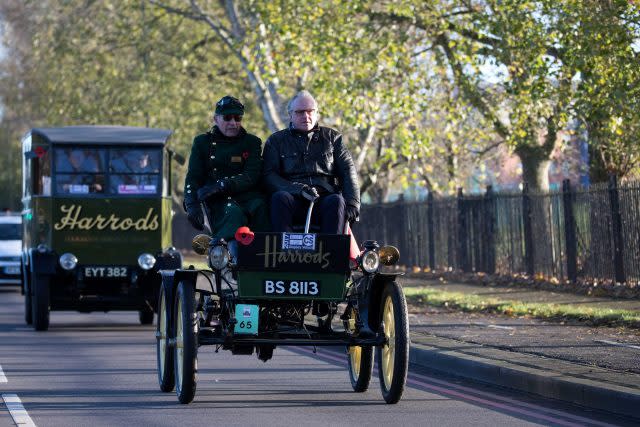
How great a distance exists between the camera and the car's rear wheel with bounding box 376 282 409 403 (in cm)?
1080

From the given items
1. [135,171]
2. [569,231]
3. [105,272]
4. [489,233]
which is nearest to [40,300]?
[105,272]

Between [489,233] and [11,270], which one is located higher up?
[489,233]

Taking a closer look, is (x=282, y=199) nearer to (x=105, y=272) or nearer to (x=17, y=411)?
(x=17, y=411)

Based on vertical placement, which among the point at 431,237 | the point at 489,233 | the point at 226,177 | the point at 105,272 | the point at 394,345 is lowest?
the point at 394,345

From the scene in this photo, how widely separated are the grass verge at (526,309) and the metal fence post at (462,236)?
19.7 feet

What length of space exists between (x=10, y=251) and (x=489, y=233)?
35.6 feet

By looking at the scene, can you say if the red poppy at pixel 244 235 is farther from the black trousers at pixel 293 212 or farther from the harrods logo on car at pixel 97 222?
the harrods logo on car at pixel 97 222

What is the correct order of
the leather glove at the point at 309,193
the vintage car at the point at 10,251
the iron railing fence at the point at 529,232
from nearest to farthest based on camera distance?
the leather glove at the point at 309,193
the iron railing fence at the point at 529,232
the vintage car at the point at 10,251

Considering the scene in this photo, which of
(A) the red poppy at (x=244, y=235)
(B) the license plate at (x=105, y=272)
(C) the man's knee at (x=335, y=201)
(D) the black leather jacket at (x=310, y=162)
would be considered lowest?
(A) the red poppy at (x=244, y=235)

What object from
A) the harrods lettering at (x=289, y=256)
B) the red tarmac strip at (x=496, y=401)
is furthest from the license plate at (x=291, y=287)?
the red tarmac strip at (x=496, y=401)

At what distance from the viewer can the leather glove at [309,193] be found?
36.9 feet

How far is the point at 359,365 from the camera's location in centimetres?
1216

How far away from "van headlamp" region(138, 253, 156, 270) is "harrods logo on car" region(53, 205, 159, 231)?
1.43 ft

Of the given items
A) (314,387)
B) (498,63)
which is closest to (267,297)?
(314,387)
